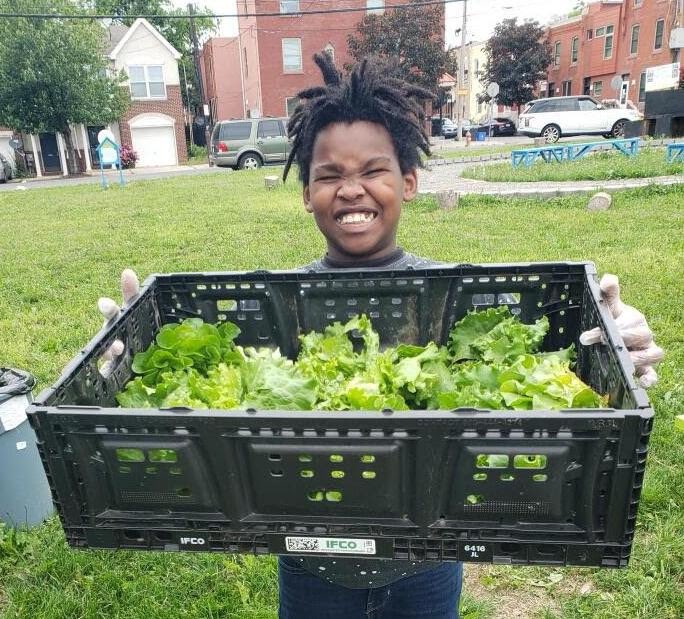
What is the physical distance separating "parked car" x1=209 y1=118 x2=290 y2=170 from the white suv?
11.2 meters

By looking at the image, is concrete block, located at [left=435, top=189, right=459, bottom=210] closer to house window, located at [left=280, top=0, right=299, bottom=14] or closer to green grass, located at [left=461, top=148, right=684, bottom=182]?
green grass, located at [left=461, top=148, right=684, bottom=182]

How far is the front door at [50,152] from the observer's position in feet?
116

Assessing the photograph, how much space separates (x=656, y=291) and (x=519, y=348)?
15.4 ft

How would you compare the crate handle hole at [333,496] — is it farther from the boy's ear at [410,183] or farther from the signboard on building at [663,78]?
the signboard on building at [663,78]

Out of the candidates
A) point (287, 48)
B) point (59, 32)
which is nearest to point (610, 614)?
point (59, 32)

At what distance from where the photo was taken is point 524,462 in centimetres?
126

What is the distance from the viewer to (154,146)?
37219mm

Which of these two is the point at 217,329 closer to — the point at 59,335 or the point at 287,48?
the point at 59,335

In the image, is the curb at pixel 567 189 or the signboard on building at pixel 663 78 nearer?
the curb at pixel 567 189

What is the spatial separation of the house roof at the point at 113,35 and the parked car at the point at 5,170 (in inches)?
398

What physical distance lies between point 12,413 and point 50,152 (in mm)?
36567

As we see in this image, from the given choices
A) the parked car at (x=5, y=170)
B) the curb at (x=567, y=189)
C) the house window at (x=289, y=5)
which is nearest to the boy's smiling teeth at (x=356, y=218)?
the curb at (x=567, y=189)

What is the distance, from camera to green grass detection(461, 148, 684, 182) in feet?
Answer: 42.3

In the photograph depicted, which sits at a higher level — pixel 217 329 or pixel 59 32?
pixel 59 32
